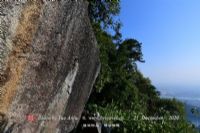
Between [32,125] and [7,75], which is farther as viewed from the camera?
[32,125]

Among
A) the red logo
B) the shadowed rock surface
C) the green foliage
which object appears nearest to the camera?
the shadowed rock surface

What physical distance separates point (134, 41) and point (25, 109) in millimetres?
38000

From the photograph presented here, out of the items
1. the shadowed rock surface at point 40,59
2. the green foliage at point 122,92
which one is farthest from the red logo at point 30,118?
the green foliage at point 122,92

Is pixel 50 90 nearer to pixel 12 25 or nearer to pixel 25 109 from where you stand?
pixel 25 109

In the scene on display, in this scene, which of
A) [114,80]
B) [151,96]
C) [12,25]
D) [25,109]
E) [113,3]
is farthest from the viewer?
[151,96]

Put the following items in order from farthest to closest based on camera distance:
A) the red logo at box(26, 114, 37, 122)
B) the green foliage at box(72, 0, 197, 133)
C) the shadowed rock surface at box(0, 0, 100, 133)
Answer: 1. the green foliage at box(72, 0, 197, 133)
2. the red logo at box(26, 114, 37, 122)
3. the shadowed rock surface at box(0, 0, 100, 133)

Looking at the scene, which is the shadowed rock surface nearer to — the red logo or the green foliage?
the red logo

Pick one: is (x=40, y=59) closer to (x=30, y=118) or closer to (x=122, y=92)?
(x=30, y=118)

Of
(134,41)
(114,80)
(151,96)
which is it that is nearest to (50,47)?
(114,80)

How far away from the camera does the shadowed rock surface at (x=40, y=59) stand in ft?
20.9

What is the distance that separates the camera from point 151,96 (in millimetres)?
54062

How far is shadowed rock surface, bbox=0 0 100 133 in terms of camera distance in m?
6.38

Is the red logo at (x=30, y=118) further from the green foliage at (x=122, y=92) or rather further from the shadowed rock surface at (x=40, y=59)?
the green foliage at (x=122, y=92)

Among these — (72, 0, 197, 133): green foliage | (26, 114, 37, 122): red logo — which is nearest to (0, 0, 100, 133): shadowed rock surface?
(26, 114, 37, 122): red logo
